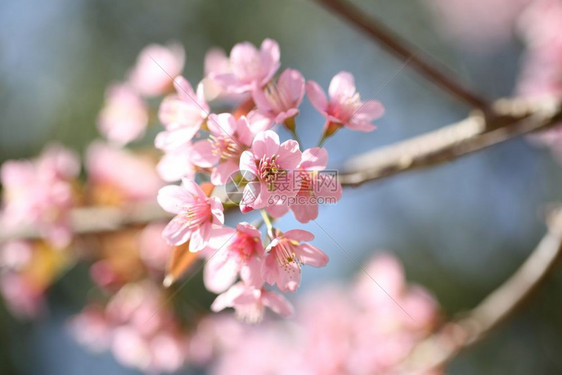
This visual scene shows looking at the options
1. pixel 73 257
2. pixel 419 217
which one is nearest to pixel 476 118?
pixel 73 257

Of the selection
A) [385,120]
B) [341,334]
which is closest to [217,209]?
[341,334]

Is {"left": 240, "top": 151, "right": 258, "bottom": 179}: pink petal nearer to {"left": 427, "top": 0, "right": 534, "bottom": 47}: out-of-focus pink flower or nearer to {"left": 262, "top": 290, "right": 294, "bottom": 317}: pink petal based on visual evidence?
{"left": 262, "top": 290, "right": 294, "bottom": 317}: pink petal

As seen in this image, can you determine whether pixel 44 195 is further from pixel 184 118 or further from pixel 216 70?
pixel 184 118

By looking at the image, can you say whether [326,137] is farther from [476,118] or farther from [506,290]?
[506,290]

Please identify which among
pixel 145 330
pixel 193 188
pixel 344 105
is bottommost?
pixel 145 330

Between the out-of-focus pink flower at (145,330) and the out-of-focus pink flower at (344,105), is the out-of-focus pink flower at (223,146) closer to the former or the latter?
the out-of-focus pink flower at (344,105)

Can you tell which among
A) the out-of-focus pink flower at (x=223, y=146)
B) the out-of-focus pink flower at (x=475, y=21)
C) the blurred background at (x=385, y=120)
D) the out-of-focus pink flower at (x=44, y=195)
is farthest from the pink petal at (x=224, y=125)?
the out-of-focus pink flower at (x=475, y=21)
